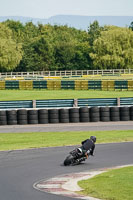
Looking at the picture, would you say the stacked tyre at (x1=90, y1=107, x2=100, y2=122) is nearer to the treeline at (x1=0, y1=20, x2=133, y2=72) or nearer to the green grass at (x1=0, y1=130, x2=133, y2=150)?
the green grass at (x1=0, y1=130, x2=133, y2=150)

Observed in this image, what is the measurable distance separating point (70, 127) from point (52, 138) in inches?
159

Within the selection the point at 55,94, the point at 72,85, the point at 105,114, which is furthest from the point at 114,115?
the point at 72,85

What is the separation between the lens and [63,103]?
33094 millimetres

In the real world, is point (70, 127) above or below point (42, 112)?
below

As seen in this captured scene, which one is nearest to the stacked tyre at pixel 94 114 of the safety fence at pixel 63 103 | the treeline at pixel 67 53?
the safety fence at pixel 63 103

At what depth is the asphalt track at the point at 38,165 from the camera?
13.6m

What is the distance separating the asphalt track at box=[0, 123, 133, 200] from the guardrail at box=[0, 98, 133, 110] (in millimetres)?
10670

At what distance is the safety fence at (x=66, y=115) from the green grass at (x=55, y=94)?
51.1ft

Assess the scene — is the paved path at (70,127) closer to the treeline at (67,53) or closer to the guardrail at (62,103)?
the guardrail at (62,103)

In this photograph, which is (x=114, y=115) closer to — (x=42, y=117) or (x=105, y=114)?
(x=105, y=114)

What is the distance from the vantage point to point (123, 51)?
97500 millimetres

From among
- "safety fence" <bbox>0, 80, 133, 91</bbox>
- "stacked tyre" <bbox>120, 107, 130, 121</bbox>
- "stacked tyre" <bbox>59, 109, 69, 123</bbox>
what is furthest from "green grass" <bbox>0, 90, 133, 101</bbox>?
"stacked tyre" <bbox>59, 109, 69, 123</bbox>

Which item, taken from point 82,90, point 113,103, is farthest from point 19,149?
point 82,90

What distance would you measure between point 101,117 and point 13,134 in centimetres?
577
